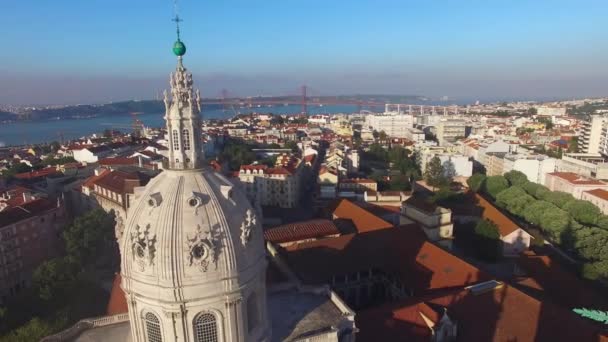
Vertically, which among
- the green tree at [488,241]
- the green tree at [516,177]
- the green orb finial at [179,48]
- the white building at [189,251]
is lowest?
the green tree at [488,241]

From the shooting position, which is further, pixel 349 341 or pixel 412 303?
pixel 412 303

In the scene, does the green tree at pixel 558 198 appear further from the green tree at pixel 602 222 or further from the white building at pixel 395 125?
the white building at pixel 395 125

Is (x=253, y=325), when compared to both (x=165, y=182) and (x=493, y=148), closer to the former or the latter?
(x=165, y=182)

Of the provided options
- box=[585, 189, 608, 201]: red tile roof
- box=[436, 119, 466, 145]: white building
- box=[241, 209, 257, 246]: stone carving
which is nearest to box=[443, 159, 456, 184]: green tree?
box=[585, 189, 608, 201]: red tile roof

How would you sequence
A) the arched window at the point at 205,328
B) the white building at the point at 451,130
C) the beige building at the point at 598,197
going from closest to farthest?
1. the arched window at the point at 205,328
2. the beige building at the point at 598,197
3. the white building at the point at 451,130

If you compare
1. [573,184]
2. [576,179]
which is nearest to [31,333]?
[573,184]

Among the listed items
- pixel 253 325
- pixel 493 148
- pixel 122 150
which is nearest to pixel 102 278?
pixel 253 325

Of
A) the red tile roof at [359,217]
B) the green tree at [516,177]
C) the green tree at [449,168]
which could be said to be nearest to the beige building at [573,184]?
the green tree at [516,177]
